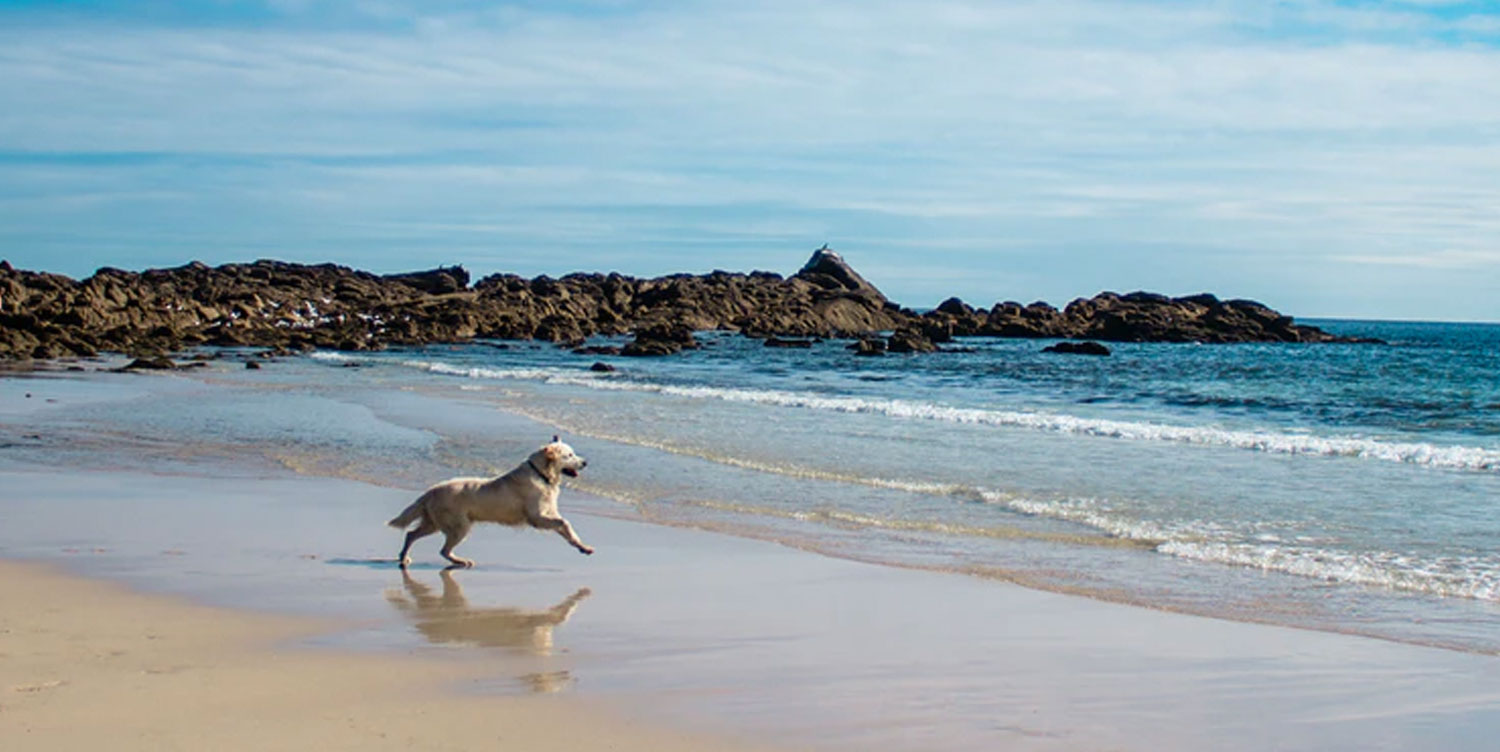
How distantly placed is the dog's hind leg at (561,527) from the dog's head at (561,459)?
0.39 m

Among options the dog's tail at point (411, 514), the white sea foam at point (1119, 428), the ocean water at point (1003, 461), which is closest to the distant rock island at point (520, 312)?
the ocean water at point (1003, 461)

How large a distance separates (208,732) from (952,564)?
18.3 ft

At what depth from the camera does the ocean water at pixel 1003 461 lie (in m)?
9.20

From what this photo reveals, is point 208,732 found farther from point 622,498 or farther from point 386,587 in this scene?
point 622,498

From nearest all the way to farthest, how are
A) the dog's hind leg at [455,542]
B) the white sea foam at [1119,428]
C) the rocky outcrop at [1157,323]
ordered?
the dog's hind leg at [455,542], the white sea foam at [1119,428], the rocky outcrop at [1157,323]

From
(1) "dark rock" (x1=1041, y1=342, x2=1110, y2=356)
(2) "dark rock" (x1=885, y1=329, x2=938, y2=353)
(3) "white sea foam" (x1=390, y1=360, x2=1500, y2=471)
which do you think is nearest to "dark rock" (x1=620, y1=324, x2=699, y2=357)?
(2) "dark rock" (x1=885, y1=329, x2=938, y2=353)

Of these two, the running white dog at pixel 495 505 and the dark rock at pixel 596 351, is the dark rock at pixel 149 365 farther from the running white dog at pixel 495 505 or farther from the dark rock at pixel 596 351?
the running white dog at pixel 495 505

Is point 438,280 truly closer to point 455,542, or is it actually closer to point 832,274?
point 832,274

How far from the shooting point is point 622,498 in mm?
12914

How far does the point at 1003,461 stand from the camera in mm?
16094

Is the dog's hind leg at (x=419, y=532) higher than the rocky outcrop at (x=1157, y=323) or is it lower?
lower

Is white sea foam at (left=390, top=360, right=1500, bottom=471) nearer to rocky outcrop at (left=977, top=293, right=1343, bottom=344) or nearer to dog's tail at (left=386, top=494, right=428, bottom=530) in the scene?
dog's tail at (left=386, top=494, right=428, bottom=530)

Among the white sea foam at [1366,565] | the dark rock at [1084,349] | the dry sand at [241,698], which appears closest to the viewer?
the dry sand at [241,698]

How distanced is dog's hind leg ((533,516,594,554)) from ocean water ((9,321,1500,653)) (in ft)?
6.07
